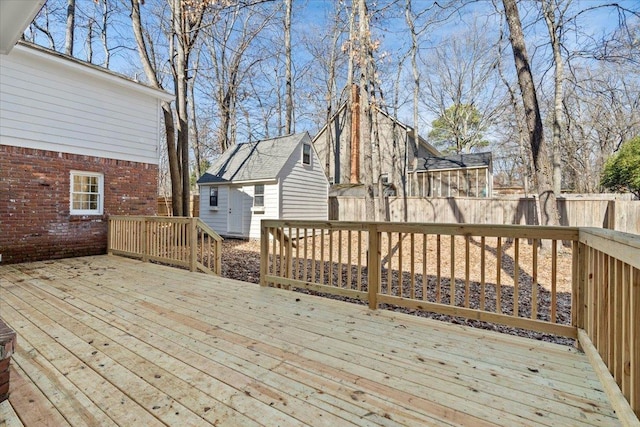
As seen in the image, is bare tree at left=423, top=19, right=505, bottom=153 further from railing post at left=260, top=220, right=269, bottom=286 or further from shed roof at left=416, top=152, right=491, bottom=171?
railing post at left=260, top=220, right=269, bottom=286

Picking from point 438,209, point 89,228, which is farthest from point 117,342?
point 438,209

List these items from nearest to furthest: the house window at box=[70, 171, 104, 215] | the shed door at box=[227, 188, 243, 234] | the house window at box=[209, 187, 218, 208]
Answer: the house window at box=[70, 171, 104, 215] → the shed door at box=[227, 188, 243, 234] → the house window at box=[209, 187, 218, 208]

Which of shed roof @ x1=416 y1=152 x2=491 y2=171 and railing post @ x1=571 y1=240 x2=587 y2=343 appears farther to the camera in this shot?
shed roof @ x1=416 y1=152 x2=491 y2=171

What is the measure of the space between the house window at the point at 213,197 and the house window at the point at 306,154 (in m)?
3.65

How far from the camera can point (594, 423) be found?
1.60 metres

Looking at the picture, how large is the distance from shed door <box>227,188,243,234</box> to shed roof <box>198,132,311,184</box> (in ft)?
1.73

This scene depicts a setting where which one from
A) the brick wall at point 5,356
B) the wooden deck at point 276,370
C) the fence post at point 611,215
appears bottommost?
the wooden deck at point 276,370

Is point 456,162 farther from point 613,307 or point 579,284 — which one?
point 613,307

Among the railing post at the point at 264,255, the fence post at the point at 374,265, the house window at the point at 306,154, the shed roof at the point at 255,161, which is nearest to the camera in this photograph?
the fence post at the point at 374,265

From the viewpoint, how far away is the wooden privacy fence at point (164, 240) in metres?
5.39

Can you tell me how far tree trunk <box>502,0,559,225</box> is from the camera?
7.52m

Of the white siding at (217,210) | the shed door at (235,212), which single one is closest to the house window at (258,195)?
the shed door at (235,212)

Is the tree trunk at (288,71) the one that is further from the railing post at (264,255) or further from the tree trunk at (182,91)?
the railing post at (264,255)

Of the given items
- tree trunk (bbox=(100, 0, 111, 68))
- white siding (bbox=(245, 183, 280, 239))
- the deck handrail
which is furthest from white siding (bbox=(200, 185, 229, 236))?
the deck handrail
